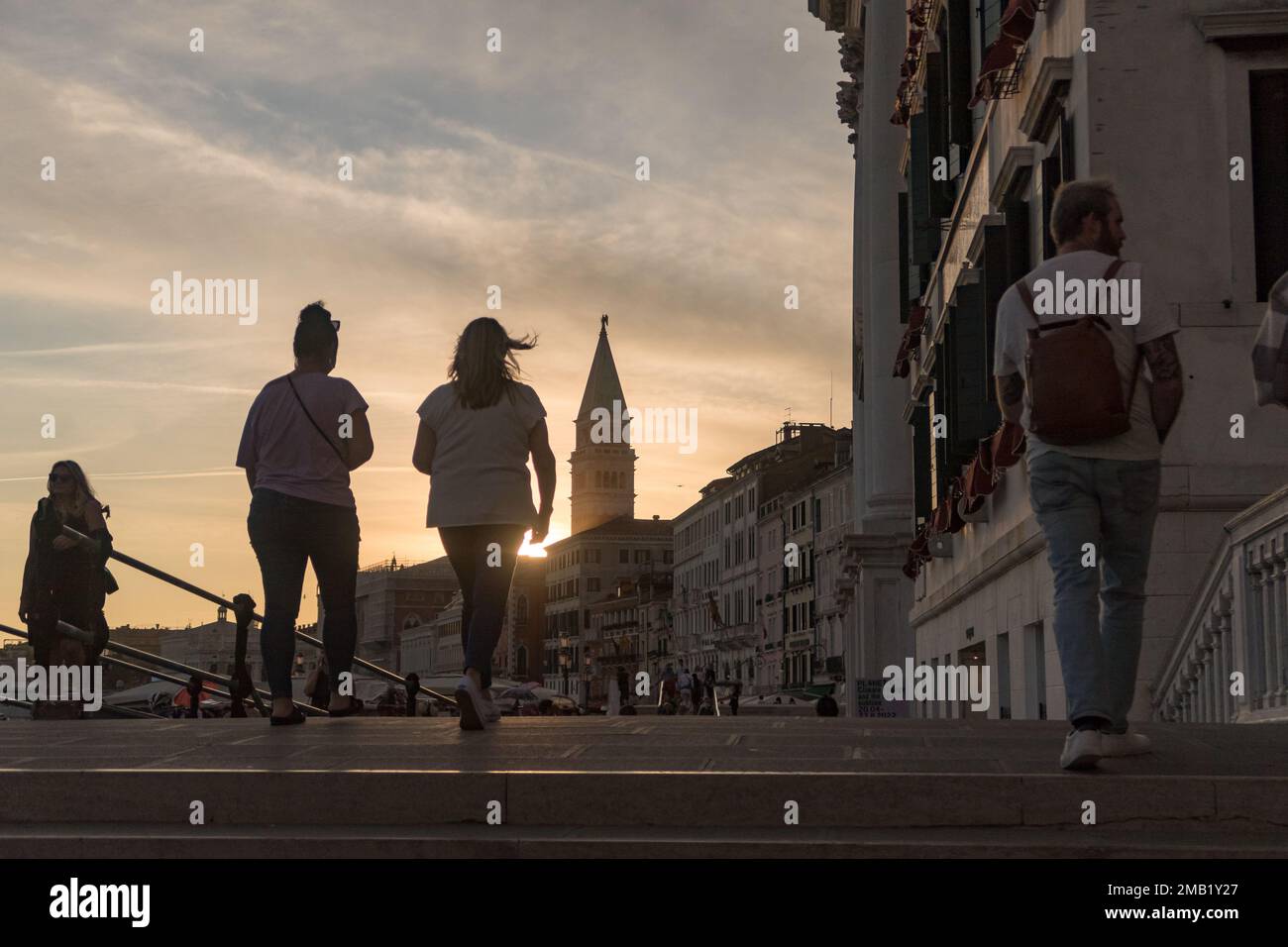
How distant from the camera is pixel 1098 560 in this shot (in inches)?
281

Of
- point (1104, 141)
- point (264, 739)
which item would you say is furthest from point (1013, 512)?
point (264, 739)

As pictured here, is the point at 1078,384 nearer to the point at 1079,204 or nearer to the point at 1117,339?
the point at 1117,339

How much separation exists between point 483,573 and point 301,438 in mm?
1257

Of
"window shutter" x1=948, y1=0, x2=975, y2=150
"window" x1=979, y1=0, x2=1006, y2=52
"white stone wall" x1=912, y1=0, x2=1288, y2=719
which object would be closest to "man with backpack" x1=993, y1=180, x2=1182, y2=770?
"white stone wall" x1=912, y1=0, x2=1288, y2=719

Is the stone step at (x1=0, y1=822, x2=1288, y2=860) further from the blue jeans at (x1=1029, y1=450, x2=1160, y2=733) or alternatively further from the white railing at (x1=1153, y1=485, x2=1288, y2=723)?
the white railing at (x1=1153, y1=485, x2=1288, y2=723)

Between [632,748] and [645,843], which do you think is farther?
[632,748]

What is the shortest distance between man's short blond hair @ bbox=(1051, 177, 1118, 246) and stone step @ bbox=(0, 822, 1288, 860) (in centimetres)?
236

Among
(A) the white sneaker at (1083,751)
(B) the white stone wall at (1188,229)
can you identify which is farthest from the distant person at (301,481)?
(B) the white stone wall at (1188,229)

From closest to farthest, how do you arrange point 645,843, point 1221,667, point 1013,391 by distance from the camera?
point 645,843
point 1013,391
point 1221,667

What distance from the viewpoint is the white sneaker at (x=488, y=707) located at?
31.1 feet

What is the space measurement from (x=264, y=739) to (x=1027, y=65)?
1223 centimetres

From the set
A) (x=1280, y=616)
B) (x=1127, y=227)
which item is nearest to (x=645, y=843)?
(x=1280, y=616)

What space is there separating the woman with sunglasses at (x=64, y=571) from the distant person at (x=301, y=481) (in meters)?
4.23

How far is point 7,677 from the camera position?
47.4 ft
